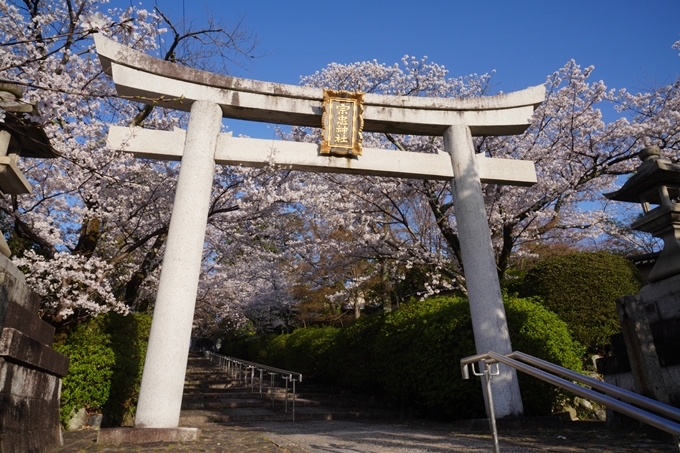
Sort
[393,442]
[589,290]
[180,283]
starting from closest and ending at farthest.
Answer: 1. [393,442]
2. [180,283]
3. [589,290]

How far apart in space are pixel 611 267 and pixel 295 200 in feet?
23.4

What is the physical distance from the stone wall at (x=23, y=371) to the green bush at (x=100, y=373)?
217 centimetres

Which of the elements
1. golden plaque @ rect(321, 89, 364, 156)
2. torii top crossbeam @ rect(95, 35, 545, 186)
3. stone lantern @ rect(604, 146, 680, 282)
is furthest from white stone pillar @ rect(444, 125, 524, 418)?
stone lantern @ rect(604, 146, 680, 282)

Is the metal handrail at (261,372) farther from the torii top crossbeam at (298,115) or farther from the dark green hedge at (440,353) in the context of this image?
the torii top crossbeam at (298,115)

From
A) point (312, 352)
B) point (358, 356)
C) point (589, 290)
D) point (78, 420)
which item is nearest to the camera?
point (78, 420)

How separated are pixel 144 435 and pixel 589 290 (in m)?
8.75

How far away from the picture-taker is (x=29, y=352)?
449 centimetres

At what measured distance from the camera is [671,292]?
4852 mm

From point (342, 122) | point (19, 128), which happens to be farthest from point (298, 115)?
point (19, 128)

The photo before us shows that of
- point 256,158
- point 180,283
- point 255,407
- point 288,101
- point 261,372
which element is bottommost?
point 255,407

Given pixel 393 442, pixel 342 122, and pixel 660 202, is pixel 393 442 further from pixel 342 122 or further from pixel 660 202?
pixel 342 122

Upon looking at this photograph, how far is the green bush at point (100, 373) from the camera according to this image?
24.3ft

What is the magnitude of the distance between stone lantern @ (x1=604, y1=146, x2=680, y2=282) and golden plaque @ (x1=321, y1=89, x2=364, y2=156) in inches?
163

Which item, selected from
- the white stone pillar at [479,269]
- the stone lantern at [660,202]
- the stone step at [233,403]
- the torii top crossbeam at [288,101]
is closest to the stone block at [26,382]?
the stone step at [233,403]
